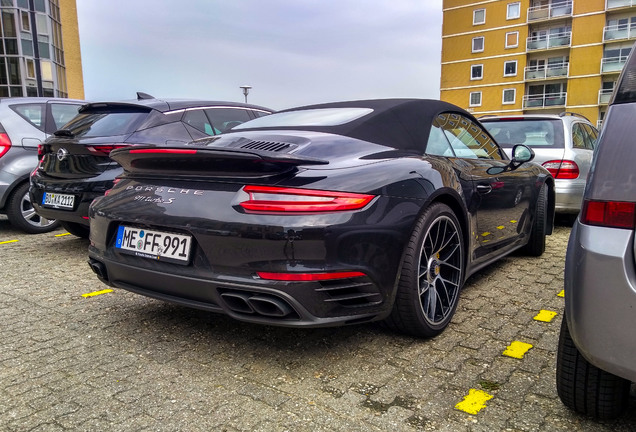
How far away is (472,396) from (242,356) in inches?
44.0

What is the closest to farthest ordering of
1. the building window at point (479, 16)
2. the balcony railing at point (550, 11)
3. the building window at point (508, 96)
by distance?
the balcony railing at point (550, 11), the building window at point (508, 96), the building window at point (479, 16)

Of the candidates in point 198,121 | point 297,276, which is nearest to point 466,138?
point 297,276

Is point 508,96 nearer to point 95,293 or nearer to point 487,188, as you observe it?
point 487,188

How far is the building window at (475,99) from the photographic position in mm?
47531

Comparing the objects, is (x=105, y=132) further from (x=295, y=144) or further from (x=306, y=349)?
(x=306, y=349)

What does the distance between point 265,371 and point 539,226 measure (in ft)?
10.2

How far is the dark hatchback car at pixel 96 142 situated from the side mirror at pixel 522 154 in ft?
9.48

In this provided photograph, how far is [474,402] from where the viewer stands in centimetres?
200

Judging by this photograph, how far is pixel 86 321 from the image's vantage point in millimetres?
2910

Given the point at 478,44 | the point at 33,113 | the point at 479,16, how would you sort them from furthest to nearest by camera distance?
the point at 478,44, the point at 479,16, the point at 33,113

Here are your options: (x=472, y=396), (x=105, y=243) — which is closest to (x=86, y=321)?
(x=105, y=243)

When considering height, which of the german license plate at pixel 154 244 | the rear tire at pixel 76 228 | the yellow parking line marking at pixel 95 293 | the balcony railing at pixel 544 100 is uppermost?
the balcony railing at pixel 544 100

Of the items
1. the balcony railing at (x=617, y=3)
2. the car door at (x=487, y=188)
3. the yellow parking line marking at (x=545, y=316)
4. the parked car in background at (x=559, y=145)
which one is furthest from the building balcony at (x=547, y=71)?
the yellow parking line marking at (x=545, y=316)

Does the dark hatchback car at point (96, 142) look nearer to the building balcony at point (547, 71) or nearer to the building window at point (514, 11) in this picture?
the building balcony at point (547, 71)
